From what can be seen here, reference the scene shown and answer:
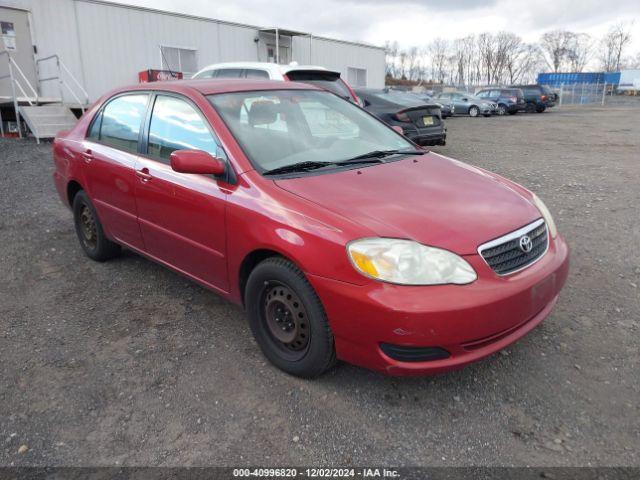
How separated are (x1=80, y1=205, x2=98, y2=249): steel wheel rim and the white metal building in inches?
358

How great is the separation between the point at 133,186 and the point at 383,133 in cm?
189

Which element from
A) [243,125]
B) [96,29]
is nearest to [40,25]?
[96,29]

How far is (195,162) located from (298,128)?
856mm

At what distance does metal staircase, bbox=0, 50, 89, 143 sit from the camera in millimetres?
11609

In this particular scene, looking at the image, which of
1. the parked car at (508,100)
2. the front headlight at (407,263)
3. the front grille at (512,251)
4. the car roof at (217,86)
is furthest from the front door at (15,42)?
the parked car at (508,100)

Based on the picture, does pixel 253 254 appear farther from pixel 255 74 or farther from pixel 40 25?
pixel 40 25

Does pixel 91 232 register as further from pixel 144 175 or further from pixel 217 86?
pixel 217 86

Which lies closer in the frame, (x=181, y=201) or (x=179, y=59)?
(x=181, y=201)

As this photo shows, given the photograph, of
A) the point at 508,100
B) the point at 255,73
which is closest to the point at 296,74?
the point at 255,73

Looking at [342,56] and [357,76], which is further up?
[342,56]

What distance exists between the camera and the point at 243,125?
10.5ft

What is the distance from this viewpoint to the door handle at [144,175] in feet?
11.5

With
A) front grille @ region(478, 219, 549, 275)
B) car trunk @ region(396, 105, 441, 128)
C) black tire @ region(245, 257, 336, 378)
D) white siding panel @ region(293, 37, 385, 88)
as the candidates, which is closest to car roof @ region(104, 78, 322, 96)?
black tire @ region(245, 257, 336, 378)

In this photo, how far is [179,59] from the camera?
16.8 m
